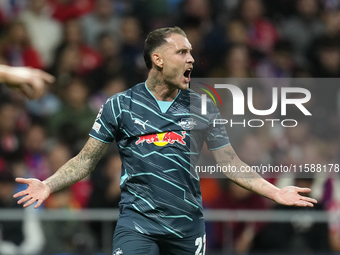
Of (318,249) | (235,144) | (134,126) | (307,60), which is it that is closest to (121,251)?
(134,126)

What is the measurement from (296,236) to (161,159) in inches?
126

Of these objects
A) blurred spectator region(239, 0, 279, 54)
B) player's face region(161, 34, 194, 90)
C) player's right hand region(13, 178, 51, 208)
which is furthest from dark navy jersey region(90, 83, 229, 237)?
blurred spectator region(239, 0, 279, 54)

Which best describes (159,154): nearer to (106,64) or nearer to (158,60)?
(158,60)

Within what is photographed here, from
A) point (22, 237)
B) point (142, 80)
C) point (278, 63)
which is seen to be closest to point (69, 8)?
point (142, 80)

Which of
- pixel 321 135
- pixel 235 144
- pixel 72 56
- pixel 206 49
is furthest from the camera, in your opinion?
pixel 72 56

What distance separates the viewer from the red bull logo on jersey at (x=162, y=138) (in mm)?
4309

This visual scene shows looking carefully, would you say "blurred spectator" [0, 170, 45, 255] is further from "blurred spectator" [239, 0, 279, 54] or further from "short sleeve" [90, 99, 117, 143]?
"blurred spectator" [239, 0, 279, 54]

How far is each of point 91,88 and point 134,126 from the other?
4.33 metres

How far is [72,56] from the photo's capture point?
8789 mm

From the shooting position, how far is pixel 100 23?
29.9 ft

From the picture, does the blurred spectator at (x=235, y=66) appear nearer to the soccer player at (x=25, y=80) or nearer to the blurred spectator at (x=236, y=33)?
the blurred spectator at (x=236, y=33)

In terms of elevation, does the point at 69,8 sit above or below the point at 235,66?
above

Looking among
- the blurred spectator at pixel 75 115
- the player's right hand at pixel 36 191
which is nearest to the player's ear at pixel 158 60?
the player's right hand at pixel 36 191

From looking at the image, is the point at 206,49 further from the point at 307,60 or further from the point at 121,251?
the point at 121,251
